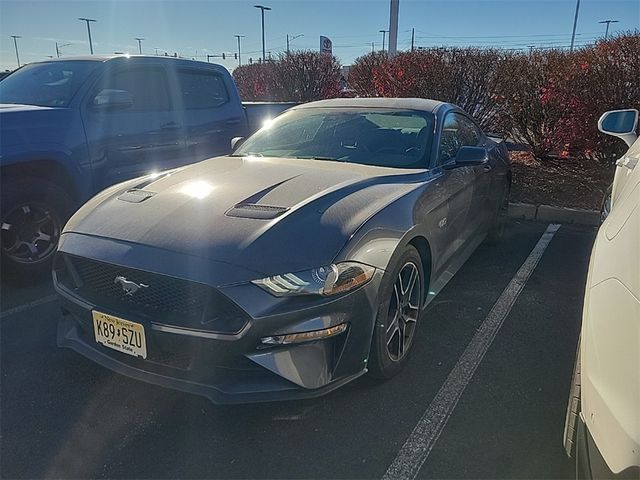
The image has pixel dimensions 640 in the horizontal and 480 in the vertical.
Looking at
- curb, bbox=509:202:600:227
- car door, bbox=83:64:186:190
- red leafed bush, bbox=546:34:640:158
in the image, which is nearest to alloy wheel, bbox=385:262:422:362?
car door, bbox=83:64:186:190

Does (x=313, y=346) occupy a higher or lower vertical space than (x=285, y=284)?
lower

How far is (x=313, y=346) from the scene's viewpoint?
228 cm

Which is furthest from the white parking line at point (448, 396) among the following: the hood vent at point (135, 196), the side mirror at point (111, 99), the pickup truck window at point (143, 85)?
the pickup truck window at point (143, 85)

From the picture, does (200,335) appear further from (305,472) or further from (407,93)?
(407,93)

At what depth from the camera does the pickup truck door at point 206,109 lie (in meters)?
5.50

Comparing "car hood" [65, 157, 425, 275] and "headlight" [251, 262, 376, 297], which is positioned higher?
"car hood" [65, 157, 425, 275]

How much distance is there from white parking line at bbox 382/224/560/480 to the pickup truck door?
137 inches

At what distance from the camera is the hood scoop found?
8.36 ft

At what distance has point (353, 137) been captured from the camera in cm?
381

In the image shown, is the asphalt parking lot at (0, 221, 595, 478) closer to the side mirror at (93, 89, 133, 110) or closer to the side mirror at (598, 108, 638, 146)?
the side mirror at (598, 108, 638, 146)

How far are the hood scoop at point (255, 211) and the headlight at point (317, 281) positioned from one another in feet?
1.35

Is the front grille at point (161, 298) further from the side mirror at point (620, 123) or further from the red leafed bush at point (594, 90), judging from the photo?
the red leafed bush at point (594, 90)

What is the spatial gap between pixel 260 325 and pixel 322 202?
0.82m

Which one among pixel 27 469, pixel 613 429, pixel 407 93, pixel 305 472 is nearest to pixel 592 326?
pixel 613 429
